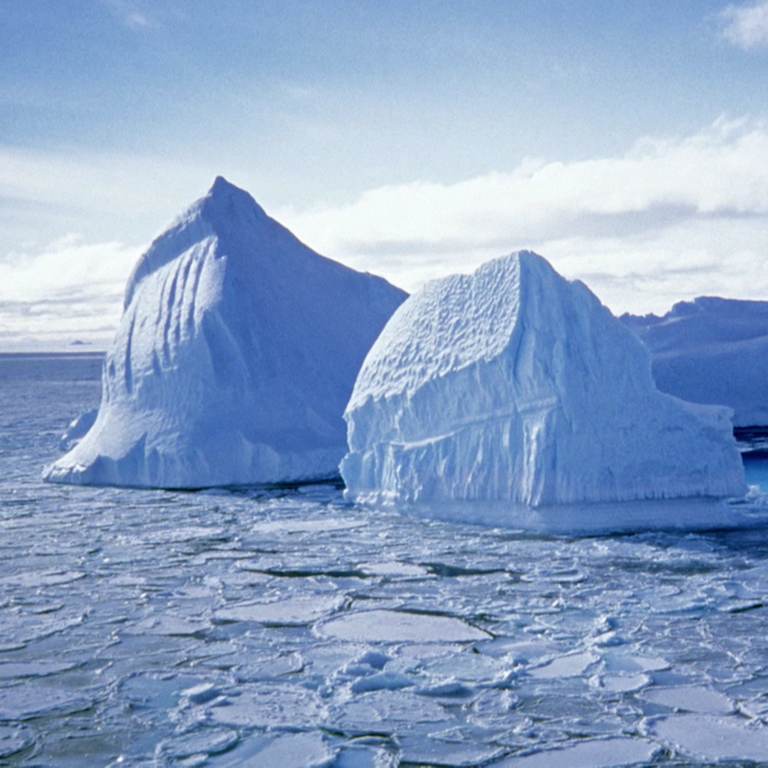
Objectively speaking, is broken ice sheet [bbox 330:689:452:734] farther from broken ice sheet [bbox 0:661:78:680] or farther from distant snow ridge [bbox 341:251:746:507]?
distant snow ridge [bbox 341:251:746:507]

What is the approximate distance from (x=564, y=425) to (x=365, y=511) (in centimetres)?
210

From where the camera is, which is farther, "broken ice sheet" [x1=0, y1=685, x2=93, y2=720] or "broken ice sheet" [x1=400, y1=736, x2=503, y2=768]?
"broken ice sheet" [x1=0, y1=685, x2=93, y2=720]

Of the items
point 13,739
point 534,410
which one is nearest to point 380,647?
point 13,739

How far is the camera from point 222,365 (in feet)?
35.4

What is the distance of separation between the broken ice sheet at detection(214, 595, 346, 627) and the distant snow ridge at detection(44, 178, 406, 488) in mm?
5085

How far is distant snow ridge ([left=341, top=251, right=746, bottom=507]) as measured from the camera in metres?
7.16

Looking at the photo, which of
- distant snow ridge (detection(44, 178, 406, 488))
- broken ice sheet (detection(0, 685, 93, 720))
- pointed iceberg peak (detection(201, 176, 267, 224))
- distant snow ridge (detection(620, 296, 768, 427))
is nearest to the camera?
broken ice sheet (detection(0, 685, 93, 720))

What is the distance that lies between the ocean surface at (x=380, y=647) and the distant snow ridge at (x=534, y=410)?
494mm

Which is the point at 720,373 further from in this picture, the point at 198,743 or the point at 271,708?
the point at 198,743

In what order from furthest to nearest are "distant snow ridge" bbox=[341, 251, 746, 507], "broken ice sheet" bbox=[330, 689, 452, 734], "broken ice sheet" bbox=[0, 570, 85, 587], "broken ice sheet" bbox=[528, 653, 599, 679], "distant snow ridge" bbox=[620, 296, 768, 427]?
"distant snow ridge" bbox=[620, 296, 768, 427], "distant snow ridge" bbox=[341, 251, 746, 507], "broken ice sheet" bbox=[0, 570, 85, 587], "broken ice sheet" bbox=[528, 653, 599, 679], "broken ice sheet" bbox=[330, 689, 452, 734]

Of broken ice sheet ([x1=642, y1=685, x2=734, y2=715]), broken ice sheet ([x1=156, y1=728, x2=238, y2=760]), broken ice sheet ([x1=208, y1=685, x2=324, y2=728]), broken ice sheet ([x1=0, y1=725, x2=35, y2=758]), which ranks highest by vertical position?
broken ice sheet ([x1=642, y1=685, x2=734, y2=715])

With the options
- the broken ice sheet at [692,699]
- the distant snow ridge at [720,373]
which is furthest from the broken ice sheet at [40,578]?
the distant snow ridge at [720,373]

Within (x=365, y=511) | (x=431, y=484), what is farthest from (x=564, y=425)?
(x=365, y=511)

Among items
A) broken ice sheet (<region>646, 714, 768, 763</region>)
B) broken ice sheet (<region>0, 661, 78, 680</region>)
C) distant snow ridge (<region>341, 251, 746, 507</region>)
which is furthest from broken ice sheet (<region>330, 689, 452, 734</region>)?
distant snow ridge (<region>341, 251, 746, 507</region>)
